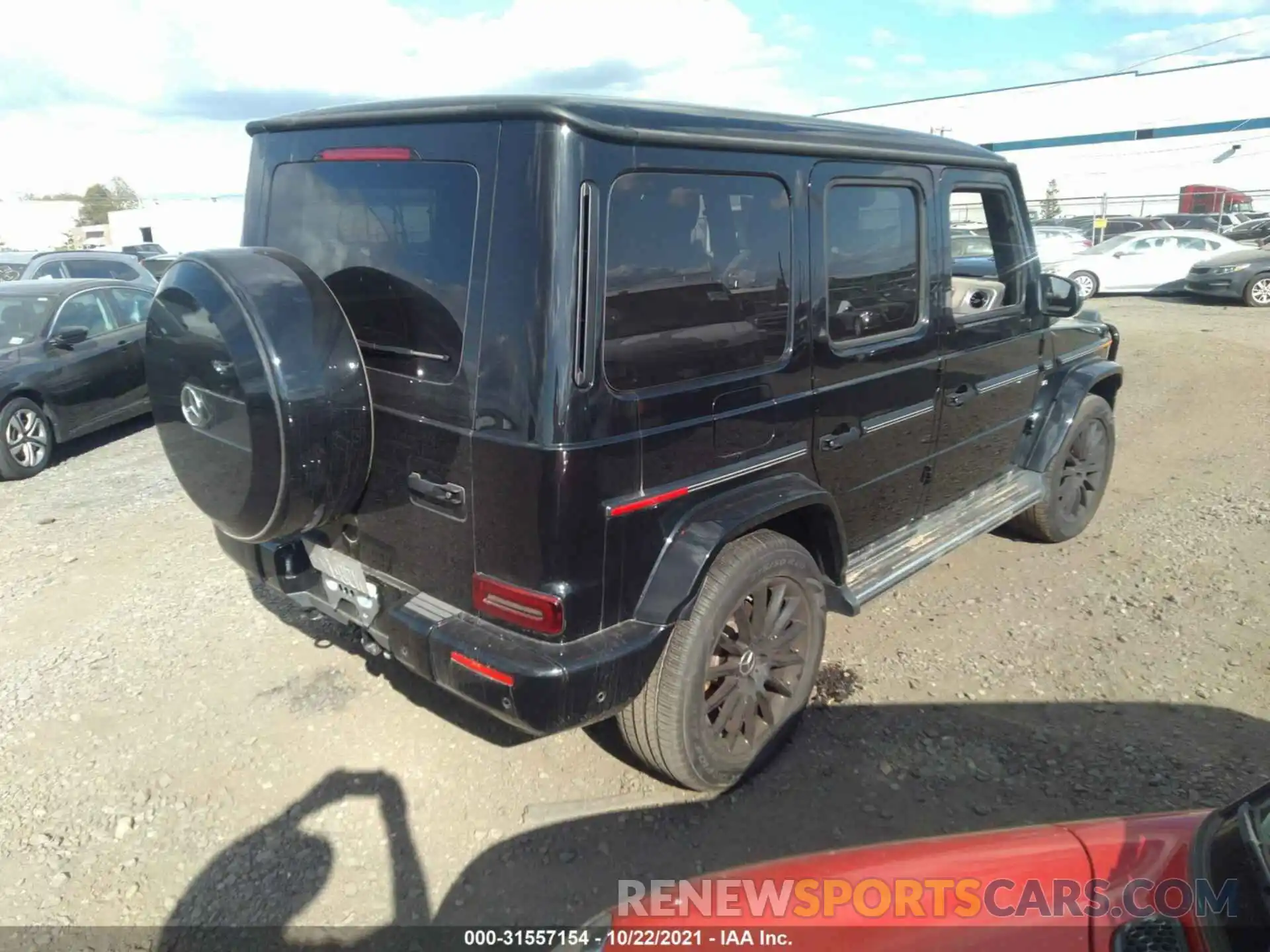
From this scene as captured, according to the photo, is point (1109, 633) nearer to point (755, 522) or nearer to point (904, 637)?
point (904, 637)

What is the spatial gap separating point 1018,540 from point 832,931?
403 cm

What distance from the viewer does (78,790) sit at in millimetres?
2986

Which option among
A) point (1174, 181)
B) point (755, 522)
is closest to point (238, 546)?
point (755, 522)

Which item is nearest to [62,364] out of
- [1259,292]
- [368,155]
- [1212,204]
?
[368,155]

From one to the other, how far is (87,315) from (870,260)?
710 centimetres

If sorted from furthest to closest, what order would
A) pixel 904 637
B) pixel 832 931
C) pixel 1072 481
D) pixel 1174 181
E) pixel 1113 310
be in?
pixel 1174 181 → pixel 1113 310 → pixel 1072 481 → pixel 904 637 → pixel 832 931

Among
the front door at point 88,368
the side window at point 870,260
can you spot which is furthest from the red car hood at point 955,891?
the front door at point 88,368

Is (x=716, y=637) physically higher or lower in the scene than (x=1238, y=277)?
lower

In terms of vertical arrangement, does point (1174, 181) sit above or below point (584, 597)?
above

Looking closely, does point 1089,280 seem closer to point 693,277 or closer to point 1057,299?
point 1057,299

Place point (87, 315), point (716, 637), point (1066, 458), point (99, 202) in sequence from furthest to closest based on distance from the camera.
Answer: point (99, 202), point (87, 315), point (1066, 458), point (716, 637)

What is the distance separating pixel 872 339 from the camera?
323cm

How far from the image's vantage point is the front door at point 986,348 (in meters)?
3.69

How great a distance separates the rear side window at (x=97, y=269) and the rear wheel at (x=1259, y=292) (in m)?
17.1
